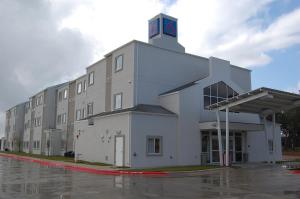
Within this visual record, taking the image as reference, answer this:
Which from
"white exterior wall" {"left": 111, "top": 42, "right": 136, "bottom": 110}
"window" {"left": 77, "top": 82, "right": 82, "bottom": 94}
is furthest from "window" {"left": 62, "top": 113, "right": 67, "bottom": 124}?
"white exterior wall" {"left": 111, "top": 42, "right": 136, "bottom": 110}

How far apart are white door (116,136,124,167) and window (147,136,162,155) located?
194 centimetres

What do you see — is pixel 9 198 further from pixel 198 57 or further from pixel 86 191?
pixel 198 57

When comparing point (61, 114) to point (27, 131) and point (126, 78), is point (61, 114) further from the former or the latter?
point (126, 78)

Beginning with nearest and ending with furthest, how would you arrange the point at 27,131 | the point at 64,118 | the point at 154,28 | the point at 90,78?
1. the point at 154,28
2. the point at 90,78
3. the point at 64,118
4. the point at 27,131

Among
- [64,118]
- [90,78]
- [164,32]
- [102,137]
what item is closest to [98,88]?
[90,78]

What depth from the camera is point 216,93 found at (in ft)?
105

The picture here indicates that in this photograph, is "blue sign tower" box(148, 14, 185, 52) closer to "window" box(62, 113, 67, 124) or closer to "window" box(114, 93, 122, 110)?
"window" box(114, 93, 122, 110)

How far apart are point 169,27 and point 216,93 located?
811 centimetres

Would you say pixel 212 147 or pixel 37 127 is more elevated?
pixel 37 127

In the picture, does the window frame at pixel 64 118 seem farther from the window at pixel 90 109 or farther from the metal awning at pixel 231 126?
the metal awning at pixel 231 126

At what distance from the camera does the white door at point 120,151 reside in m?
26.6

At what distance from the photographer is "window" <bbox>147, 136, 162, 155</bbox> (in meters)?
26.8

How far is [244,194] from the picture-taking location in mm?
12562

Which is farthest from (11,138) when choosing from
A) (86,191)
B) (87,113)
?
(86,191)
